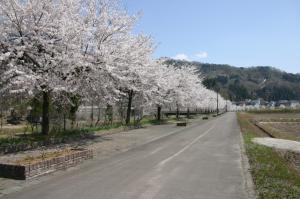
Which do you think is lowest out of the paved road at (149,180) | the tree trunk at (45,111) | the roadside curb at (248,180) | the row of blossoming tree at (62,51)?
the roadside curb at (248,180)

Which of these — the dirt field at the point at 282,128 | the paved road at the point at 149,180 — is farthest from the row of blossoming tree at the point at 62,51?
the dirt field at the point at 282,128

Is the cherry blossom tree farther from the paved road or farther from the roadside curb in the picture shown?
the roadside curb

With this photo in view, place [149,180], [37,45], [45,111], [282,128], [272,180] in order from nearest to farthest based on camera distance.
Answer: [149,180] < [272,180] < [37,45] < [45,111] < [282,128]

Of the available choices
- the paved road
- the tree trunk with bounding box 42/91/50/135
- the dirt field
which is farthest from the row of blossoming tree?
the dirt field

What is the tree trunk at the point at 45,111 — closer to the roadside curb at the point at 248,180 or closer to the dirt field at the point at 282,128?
the roadside curb at the point at 248,180

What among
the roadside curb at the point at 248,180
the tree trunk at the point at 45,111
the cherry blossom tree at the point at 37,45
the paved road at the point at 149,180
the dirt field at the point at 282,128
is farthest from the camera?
the dirt field at the point at 282,128

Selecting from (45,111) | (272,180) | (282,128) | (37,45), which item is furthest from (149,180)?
(282,128)

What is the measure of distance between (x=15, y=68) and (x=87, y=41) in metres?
6.73

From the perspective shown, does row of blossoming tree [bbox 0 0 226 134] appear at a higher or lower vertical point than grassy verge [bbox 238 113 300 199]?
higher

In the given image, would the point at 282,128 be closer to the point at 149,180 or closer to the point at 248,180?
the point at 248,180

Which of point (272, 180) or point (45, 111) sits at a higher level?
point (45, 111)

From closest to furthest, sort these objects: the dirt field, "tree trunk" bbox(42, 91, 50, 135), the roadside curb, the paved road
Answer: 1. the paved road
2. the roadside curb
3. "tree trunk" bbox(42, 91, 50, 135)
4. the dirt field

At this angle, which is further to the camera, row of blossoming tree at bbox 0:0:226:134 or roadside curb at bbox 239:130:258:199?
row of blossoming tree at bbox 0:0:226:134

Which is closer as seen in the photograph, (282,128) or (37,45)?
(37,45)
